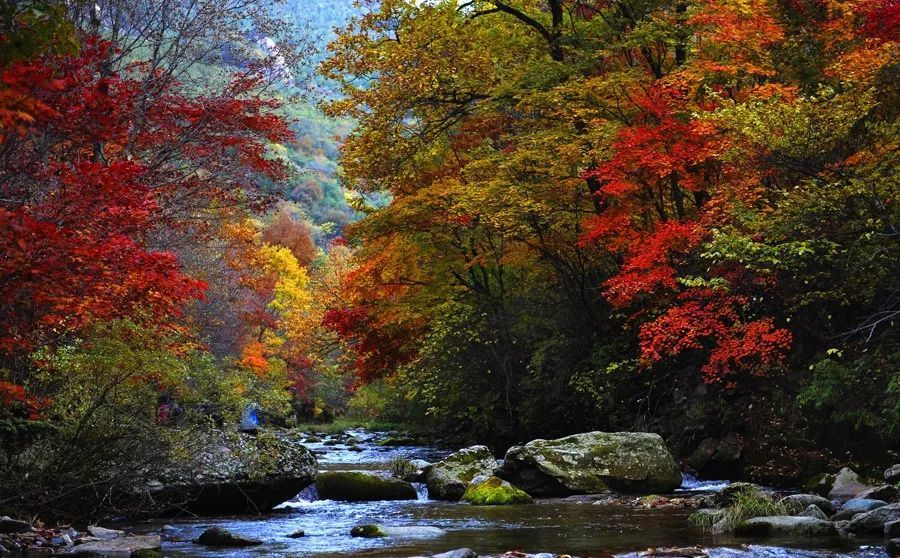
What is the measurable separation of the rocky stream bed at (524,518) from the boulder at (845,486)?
0.07 feet

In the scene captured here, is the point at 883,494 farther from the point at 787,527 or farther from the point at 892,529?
the point at 787,527

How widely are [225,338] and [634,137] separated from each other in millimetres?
26895

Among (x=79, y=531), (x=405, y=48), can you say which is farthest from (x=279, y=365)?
(x=79, y=531)

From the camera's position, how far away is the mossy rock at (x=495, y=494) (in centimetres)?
1327

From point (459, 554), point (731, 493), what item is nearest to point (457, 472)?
point (731, 493)

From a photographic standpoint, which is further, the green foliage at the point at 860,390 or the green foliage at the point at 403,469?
the green foliage at the point at 403,469

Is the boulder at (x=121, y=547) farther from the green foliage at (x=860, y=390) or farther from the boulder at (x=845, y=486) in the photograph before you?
the green foliage at (x=860, y=390)

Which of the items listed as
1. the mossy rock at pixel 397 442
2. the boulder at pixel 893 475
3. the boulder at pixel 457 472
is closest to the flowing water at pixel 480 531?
the boulder at pixel 457 472

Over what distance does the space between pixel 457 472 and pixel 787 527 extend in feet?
21.0

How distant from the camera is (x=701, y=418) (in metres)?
16.7

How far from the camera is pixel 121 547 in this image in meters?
8.86

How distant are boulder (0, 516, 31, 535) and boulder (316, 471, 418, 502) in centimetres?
604

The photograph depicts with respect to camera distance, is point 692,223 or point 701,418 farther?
point 701,418

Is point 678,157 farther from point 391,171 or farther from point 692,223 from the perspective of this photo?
point 391,171
